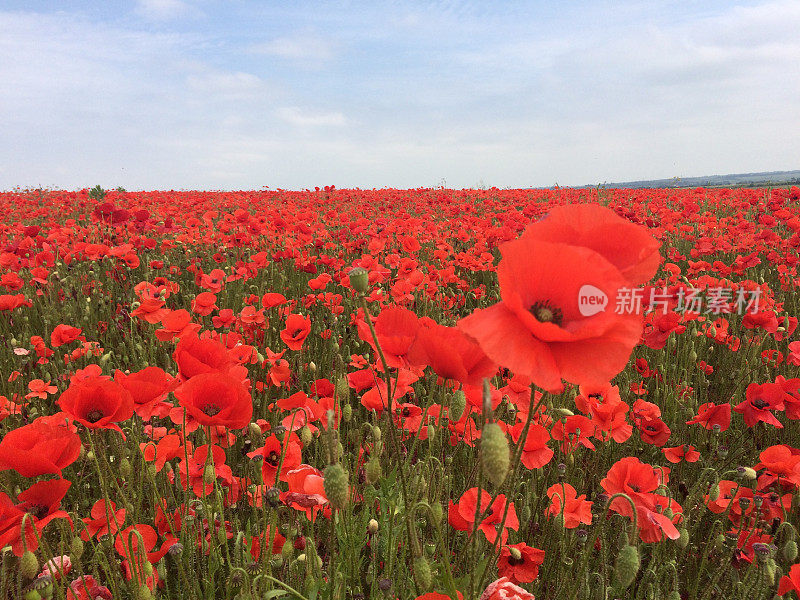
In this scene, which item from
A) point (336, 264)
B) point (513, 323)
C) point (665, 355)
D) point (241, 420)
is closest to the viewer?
point (513, 323)

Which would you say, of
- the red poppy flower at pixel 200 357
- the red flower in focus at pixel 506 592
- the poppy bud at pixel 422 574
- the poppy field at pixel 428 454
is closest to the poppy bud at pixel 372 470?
the poppy field at pixel 428 454

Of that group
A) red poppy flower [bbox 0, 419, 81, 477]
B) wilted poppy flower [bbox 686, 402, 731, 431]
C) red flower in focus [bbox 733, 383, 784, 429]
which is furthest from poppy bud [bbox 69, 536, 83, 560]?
red flower in focus [bbox 733, 383, 784, 429]

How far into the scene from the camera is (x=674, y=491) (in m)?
2.46

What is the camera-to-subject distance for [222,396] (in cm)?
130

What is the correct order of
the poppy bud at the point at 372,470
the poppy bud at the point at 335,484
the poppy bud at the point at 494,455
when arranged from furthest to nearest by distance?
the poppy bud at the point at 372,470, the poppy bud at the point at 335,484, the poppy bud at the point at 494,455

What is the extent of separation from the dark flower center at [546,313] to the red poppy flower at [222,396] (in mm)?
768

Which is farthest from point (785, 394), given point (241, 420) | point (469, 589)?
point (241, 420)

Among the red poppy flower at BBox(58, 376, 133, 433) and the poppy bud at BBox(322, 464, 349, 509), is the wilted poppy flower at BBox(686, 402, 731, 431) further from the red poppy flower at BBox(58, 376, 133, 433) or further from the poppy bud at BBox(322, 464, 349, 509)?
the red poppy flower at BBox(58, 376, 133, 433)

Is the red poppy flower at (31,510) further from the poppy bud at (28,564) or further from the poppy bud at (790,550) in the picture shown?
the poppy bud at (790,550)

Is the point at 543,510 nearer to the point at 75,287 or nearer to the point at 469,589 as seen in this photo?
the point at 469,589

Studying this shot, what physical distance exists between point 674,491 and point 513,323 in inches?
91.1

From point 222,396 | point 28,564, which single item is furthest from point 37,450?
point 222,396

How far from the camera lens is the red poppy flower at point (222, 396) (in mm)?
1236

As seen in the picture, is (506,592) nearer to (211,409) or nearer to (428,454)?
(428,454)
